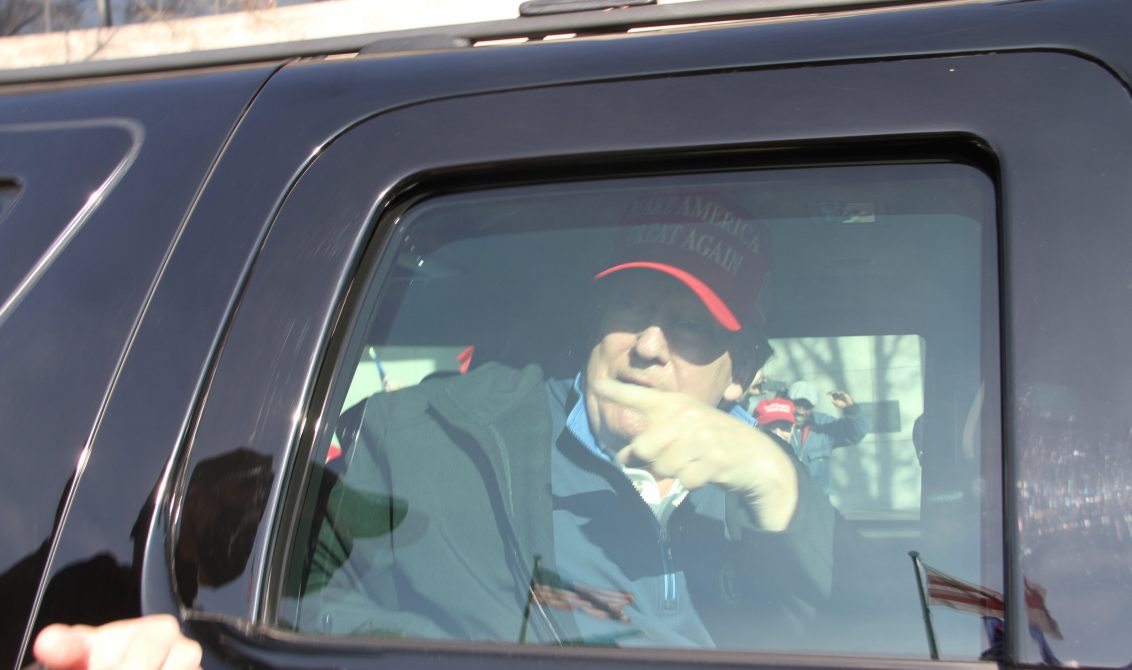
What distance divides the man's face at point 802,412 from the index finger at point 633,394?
17 centimetres

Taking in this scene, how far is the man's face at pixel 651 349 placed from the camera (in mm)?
1244

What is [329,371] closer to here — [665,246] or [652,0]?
[665,246]

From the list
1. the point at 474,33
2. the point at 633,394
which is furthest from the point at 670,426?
the point at 474,33

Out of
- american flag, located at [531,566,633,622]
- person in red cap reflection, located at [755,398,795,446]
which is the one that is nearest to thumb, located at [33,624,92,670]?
american flag, located at [531,566,633,622]

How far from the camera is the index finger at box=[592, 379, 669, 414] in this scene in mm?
1267

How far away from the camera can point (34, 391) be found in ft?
3.78

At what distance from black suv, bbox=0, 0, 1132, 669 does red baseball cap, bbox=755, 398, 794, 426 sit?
14mm

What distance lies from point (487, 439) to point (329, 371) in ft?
0.74

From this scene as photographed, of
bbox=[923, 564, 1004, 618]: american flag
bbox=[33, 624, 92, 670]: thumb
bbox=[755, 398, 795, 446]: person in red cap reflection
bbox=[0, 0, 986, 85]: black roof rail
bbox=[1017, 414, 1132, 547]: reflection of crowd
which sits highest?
bbox=[0, 0, 986, 85]: black roof rail

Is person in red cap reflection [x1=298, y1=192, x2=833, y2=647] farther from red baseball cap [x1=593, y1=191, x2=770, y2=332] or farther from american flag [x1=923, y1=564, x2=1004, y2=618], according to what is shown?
american flag [x1=923, y1=564, x2=1004, y2=618]

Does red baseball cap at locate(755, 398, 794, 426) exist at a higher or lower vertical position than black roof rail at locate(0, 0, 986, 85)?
lower

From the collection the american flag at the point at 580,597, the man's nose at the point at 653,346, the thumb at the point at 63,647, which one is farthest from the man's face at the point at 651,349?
the thumb at the point at 63,647

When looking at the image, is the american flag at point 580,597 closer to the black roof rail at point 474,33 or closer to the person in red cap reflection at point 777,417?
the person in red cap reflection at point 777,417

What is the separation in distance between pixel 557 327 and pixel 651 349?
132 mm
